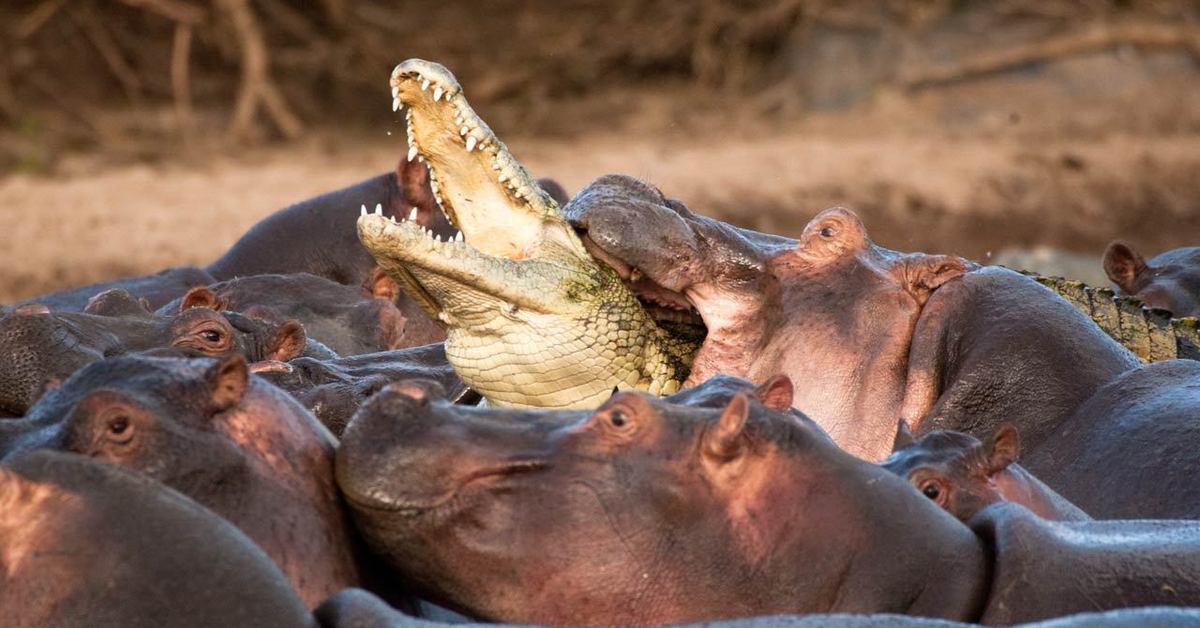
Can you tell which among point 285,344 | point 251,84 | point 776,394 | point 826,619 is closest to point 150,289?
point 285,344

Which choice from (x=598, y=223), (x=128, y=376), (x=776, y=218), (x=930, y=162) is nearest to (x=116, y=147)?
(x=776, y=218)

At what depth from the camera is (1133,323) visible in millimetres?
5500

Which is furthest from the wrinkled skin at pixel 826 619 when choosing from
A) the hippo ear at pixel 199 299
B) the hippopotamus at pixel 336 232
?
the hippopotamus at pixel 336 232

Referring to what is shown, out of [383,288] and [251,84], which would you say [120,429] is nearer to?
[383,288]

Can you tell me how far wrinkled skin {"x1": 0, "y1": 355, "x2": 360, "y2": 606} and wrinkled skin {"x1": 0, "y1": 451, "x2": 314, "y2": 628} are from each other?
0.16 meters

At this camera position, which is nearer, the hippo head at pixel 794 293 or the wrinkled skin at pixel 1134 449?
the wrinkled skin at pixel 1134 449

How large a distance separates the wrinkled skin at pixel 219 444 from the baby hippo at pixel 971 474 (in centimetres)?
99

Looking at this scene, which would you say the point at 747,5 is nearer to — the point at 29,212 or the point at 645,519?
the point at 29,212

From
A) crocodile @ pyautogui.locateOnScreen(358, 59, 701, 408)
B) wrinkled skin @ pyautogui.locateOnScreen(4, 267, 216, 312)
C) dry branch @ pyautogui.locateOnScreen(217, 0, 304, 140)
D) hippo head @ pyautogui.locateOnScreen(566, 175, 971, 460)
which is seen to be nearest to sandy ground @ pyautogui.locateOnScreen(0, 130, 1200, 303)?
dry branch @ pyautogui.locateOnScreen(217, 0, 304, 140)

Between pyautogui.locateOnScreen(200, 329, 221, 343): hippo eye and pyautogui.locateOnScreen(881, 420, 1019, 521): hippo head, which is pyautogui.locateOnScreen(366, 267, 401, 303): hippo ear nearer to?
pyautogui.locateOnScreen(200, 329, 221, 343): hippo eye

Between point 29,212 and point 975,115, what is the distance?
243 inches

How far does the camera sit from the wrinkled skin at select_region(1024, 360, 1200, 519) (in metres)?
4.34

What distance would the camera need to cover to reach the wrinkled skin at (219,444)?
3170 millimetres

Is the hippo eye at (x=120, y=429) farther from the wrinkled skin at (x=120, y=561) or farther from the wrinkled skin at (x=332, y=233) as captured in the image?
the wrinkled skin at (x=332, y=233)
